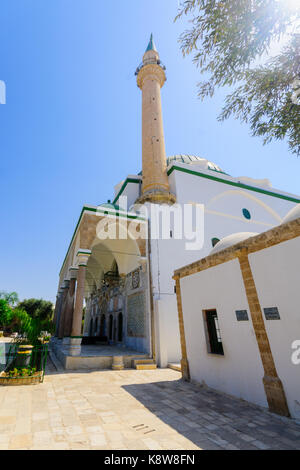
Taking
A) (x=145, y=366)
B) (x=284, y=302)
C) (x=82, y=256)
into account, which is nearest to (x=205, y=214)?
(x=82, y=256)

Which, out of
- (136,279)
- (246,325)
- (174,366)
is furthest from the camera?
(136,279)

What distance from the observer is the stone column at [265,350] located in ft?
12.3

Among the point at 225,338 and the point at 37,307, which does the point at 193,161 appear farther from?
the point at 37,307

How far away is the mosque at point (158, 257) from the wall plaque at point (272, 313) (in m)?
0.46

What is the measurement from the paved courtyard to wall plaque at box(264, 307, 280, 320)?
1.47 metres

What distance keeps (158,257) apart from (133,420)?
701cm

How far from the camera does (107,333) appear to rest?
15102 mm

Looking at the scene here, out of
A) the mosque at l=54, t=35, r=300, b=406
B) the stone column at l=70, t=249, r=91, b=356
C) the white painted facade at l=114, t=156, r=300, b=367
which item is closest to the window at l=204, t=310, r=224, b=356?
the mosque at l=54, t=35, r=300, b=406

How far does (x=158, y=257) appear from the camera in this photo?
10.2 m

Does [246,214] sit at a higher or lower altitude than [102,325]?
higher

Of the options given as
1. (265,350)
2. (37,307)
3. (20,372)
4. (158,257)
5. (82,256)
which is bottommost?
(20,372)

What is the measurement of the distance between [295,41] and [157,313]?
874 cm

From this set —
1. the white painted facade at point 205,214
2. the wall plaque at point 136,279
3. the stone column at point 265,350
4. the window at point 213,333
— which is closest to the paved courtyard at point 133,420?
the stone column at point 265,350

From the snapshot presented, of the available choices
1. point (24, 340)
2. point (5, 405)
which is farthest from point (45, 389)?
point (24, 340)
